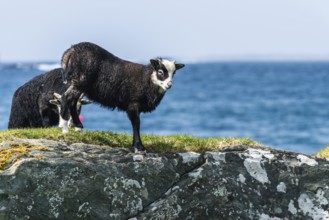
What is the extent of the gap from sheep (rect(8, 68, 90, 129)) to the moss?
12.6ft

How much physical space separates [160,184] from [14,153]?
228 centimetres

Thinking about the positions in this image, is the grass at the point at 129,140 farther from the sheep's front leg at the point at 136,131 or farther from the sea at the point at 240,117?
the sea at the point at 240,117

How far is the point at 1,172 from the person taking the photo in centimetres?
1219

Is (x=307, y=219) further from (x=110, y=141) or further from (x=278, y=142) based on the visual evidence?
(x=278, y=142)

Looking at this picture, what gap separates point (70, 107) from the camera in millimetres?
14289

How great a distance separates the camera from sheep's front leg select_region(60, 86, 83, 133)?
14109mm

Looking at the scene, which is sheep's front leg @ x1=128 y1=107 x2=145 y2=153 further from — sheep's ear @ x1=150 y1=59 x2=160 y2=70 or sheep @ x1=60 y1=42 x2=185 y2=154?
sheep's ear @ x1=150 y1=59 x2=160 y2=70

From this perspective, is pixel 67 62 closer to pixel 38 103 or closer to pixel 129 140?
pixel 129 140

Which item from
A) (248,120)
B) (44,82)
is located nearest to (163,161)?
(44,82)

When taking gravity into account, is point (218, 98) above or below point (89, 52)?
below

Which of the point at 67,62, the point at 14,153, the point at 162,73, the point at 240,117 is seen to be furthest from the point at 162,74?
the point at 240,117

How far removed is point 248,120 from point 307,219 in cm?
5329

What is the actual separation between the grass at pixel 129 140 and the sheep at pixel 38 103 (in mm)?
2759

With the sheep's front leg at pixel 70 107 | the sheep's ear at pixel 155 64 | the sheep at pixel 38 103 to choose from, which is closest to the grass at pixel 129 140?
the sheep's front leg at pixel 70 107
